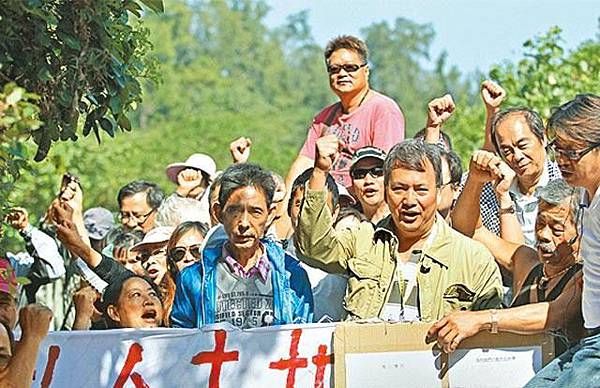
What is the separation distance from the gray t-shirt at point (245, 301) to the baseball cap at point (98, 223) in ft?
12.9

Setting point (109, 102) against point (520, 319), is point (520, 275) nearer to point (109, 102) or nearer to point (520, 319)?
point (520, 319)

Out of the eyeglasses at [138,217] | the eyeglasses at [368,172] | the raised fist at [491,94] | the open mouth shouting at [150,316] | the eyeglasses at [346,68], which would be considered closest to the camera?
the open mouth shouting at [150,316]

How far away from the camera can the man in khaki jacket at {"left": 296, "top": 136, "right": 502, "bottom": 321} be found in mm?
6562

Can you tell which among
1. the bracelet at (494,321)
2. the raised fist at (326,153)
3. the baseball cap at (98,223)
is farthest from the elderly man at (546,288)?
the baseball cap at (98,223)

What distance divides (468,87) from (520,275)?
10630 cm

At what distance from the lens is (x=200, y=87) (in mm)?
87000

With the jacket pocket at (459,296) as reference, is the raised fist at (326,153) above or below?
above

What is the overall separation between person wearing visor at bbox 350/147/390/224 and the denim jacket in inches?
46.5

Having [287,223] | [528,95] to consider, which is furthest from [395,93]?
[287,223]

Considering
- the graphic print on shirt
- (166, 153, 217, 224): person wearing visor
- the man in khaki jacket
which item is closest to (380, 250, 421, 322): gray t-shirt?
the man in khaki jacket

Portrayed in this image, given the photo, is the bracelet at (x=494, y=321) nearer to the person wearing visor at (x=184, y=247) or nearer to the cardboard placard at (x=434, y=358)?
the cardboard placard at (x=434, y=358)

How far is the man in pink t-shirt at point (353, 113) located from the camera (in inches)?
344

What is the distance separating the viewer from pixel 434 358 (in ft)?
21.0

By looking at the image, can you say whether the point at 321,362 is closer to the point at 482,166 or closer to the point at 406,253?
the point at 406,253
